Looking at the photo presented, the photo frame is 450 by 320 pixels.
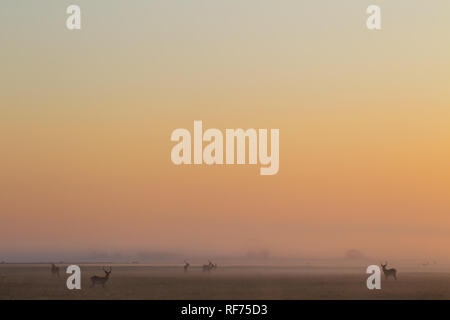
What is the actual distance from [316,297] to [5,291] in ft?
69.6

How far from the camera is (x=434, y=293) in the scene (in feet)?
191

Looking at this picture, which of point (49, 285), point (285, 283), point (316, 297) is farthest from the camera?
point (285, 283)
